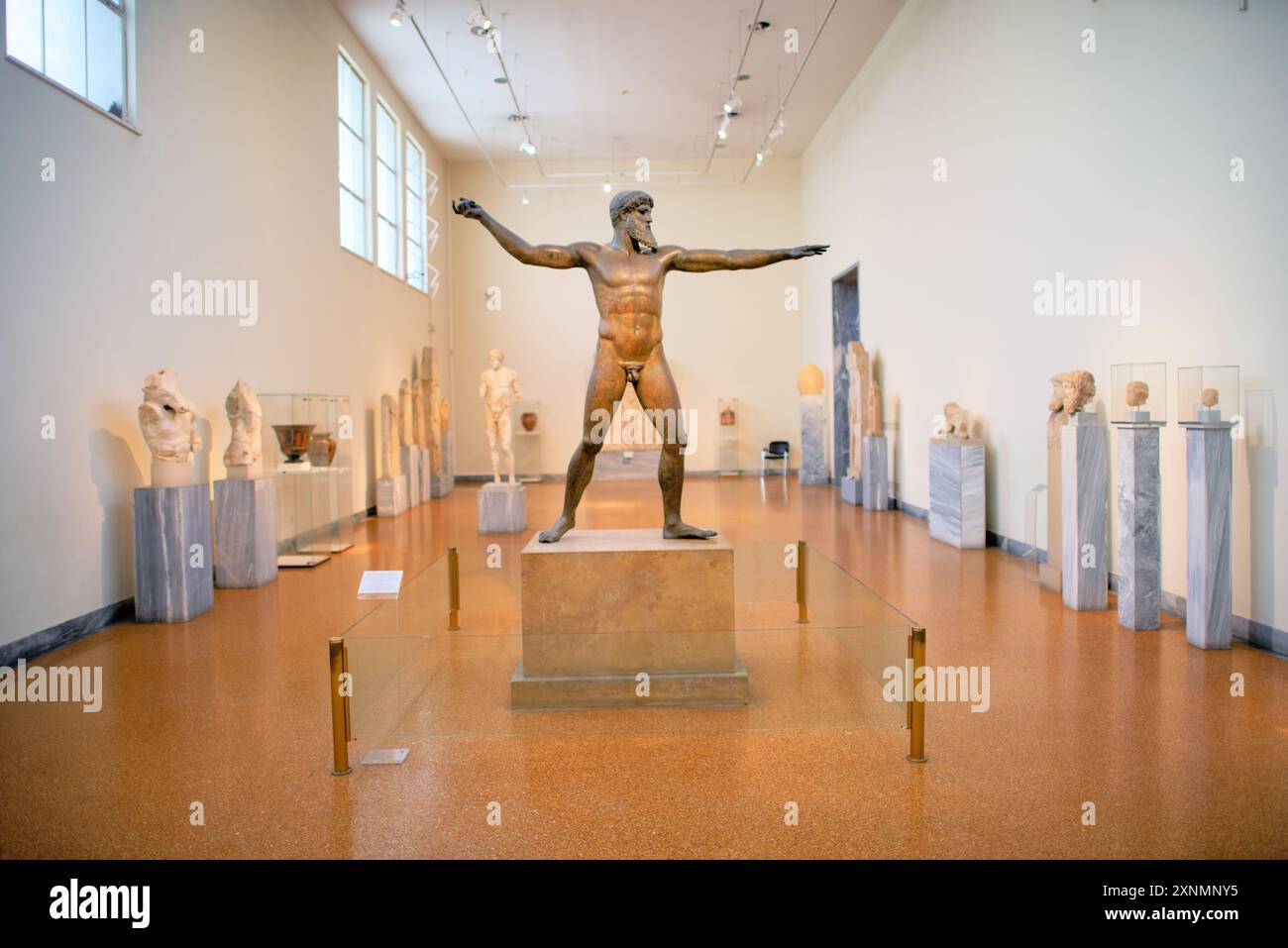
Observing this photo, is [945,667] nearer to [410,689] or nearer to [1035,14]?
[410,689]

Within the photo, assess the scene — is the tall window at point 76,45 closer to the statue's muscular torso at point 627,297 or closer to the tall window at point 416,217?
the statue's muscular torso at point 627,297

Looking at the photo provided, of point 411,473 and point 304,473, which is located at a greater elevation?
point 304,473

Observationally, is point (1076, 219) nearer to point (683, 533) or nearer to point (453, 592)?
point (683, 533)

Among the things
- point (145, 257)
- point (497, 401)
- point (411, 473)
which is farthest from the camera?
point (411, 473)

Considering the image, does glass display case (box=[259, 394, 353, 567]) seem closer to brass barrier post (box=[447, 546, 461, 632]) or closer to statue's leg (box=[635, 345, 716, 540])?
brass barrier post (box=[447, 546, 461, 632])

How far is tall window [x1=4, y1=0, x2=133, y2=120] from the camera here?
21.7ft

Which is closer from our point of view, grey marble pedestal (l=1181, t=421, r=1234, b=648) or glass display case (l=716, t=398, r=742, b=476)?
grey marble pedestal (l=1181, t=421, r=1234, b=648)

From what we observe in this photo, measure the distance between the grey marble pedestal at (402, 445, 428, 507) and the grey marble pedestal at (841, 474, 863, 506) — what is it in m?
7.35

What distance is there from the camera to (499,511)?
12.3 m

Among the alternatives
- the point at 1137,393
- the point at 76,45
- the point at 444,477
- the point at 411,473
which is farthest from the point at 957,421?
the point at 444,477

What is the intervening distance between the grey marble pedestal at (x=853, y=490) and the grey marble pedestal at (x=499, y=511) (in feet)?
19.7

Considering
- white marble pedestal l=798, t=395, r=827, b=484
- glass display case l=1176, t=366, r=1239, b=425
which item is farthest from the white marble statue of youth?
glass display case l=1176, t=366, r=1239, b=425

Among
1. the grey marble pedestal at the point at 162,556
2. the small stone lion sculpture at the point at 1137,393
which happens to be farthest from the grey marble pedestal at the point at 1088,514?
the grey marble pedestal at the point at 162,556

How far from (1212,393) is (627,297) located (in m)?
3.89
